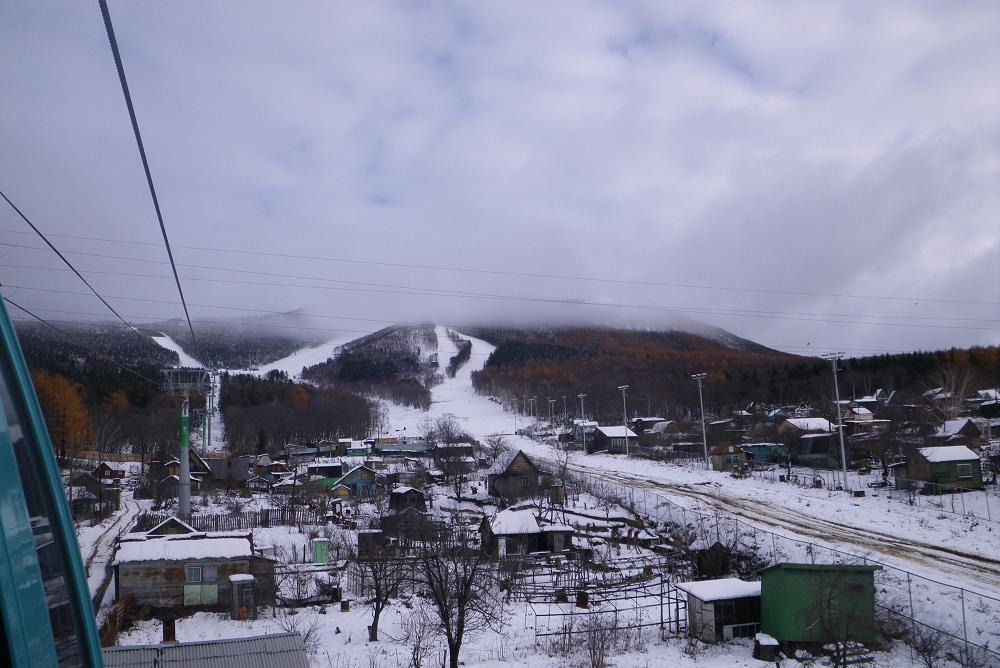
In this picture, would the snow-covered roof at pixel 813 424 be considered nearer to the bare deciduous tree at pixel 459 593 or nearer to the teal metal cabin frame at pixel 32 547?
the bare deciduous tree at pixel 459 593

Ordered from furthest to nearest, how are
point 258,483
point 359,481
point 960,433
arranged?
point 258,483 → point 359,481 → point 960,433

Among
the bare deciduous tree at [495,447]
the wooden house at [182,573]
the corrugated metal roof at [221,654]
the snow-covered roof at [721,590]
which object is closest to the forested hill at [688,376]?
the bare deciduous tree at [495,447]

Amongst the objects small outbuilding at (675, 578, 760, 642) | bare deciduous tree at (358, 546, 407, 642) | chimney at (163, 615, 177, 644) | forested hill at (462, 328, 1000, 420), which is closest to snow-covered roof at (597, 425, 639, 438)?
forested hill at (462, 328, 1000, 420)

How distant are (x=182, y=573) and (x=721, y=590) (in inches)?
679

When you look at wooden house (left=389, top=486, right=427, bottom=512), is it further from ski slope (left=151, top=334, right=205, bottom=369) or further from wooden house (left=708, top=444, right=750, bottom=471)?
wooden house (left=708, top=444, right=750, bottom=471)

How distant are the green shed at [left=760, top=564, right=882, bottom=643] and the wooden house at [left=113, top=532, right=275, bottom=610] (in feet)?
50.5

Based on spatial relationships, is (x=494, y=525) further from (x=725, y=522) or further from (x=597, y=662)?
(x=597, y=662)

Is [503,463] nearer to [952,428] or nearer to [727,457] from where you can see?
[727,457]

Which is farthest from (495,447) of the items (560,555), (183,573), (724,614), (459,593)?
(459,593)

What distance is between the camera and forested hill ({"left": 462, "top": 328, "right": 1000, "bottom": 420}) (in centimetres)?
7288

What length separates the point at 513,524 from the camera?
2875cm

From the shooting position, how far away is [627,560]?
81.7ft

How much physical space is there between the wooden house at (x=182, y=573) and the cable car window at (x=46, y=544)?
74.2 feet

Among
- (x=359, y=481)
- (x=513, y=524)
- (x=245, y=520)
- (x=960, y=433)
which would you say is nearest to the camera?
(x=513, y=524)
